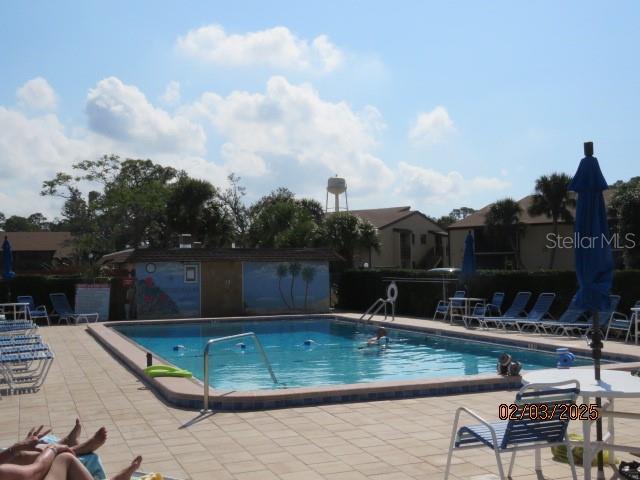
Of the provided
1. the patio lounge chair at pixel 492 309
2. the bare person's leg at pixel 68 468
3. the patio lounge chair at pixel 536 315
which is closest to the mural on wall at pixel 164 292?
the patio lounge chair at pixel 492 309

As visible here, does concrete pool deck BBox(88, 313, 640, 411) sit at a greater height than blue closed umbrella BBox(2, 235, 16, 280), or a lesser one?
lesser

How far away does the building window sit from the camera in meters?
24.8

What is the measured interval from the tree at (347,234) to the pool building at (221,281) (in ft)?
16.9

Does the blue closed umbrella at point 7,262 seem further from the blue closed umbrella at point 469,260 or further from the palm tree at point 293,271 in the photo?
the blue closed umbrella at point 469,260

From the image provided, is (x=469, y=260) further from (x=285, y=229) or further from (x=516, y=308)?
(x=285, y=229)

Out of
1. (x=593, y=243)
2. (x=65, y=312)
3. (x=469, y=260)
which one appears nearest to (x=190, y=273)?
(x=65, y=312)

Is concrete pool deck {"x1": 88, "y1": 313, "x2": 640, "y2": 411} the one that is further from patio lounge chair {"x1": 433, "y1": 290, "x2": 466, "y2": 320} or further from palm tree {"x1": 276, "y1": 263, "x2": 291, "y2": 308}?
palm tree {"x1": 276, "y1": 263, "x2": 291, "y2": 308}

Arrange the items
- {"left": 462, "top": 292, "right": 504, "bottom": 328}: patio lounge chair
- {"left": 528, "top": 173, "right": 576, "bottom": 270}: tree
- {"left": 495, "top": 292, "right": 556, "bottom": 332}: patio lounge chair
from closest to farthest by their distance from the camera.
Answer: {"left": 495, "top": 292, "right": 556, "bottom": 332}: patio lounge chair
{"left": 462, "top": 292, "right": 504, "bottom": 328}: patio lounge chair
{"left": 528, "top": 173, "right": 576, "bottom": 270}: tree

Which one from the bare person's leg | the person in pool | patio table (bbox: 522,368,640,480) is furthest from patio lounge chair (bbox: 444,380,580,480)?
the person in pool

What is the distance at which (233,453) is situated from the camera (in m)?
6.11

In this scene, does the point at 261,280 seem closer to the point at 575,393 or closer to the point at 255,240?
the point at 255,240

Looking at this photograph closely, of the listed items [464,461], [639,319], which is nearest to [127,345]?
[464,461]

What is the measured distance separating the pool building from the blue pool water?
2.61 m

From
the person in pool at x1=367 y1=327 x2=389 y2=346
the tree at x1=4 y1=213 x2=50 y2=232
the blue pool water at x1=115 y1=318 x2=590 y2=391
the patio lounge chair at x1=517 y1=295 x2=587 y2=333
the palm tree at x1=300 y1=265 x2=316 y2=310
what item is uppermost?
the tree at x1=4 y1=213 x2=50 y2=232
